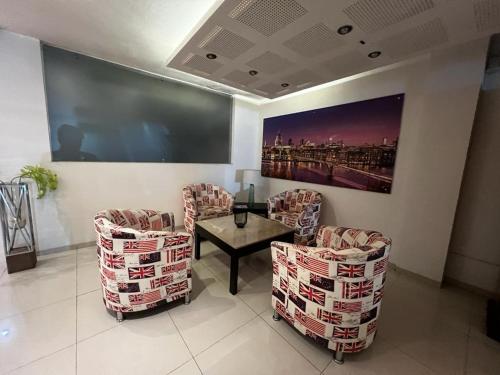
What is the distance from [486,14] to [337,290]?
2.25m

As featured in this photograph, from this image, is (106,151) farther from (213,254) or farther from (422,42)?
(422,42)

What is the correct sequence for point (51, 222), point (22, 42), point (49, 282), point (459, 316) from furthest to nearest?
1. point (51, 222)
2. point (22, 42)
3. point (49, 282)
4. point (459, 316)

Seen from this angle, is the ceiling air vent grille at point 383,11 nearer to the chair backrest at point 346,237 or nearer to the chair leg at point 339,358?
the chair backrest at point 346,237

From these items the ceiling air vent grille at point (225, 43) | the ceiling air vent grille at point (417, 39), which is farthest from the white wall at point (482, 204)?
the ceiling air vent grille at point (225, 43)

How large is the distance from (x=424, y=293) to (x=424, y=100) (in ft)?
7.15

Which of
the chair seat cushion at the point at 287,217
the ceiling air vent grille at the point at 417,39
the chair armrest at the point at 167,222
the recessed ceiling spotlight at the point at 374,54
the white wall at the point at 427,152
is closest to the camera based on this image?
the ceiling air vent grille at the point at 417,39

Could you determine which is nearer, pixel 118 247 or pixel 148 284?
pixel 118 247

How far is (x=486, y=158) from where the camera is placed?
7.00 ft

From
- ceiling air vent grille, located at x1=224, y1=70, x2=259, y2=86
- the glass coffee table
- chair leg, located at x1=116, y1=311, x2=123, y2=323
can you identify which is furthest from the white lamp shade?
chair leg, located at x1=116, y1=311, x2=123, y2=323

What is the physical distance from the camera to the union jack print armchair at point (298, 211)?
2.93 meters

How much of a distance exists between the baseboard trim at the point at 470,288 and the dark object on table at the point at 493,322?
0.39 metres

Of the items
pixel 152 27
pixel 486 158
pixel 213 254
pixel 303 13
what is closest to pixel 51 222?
pixel 213 254

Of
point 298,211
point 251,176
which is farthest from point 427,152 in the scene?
point 251,176

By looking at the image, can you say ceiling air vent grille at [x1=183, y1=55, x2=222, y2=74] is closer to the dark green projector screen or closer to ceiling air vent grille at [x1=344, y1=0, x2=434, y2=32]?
the dark green projector screen
